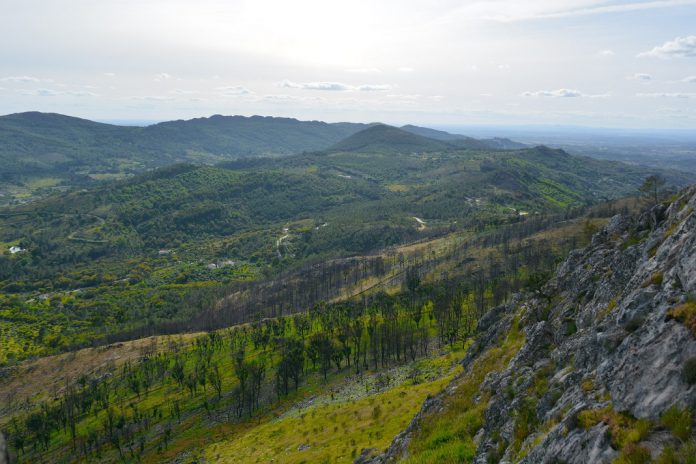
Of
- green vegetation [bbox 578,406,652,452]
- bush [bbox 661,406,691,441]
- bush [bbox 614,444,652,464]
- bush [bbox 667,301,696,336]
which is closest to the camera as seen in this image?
bush [bbox 661,406,691,441]

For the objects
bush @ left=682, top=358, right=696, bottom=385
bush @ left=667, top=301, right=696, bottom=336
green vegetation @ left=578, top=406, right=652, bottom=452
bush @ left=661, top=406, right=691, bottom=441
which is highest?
bush @ left=667, top=301, right=696, bottom=336

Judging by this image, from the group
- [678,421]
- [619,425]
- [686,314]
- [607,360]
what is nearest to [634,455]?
[619,425]

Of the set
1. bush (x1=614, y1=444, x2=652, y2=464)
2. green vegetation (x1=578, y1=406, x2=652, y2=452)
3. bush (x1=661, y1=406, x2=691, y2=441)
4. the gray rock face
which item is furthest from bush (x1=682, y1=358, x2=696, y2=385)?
bush (x1=614, y1=444, x2=652, y2=464)

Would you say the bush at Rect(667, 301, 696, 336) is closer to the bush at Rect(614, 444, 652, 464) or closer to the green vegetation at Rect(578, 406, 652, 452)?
the green vegetation at Rect(578, 406, 652, 452)

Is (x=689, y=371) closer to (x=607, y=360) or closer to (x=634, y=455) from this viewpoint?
(x=634, y=455)

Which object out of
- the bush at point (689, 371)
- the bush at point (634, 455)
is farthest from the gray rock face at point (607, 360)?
the bush at point (634, 455)

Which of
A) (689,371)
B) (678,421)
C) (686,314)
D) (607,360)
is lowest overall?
(607,360)

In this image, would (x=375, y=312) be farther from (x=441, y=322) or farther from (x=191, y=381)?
(x=191, y=381)

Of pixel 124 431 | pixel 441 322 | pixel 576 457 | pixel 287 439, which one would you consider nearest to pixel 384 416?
pixel 287 439
